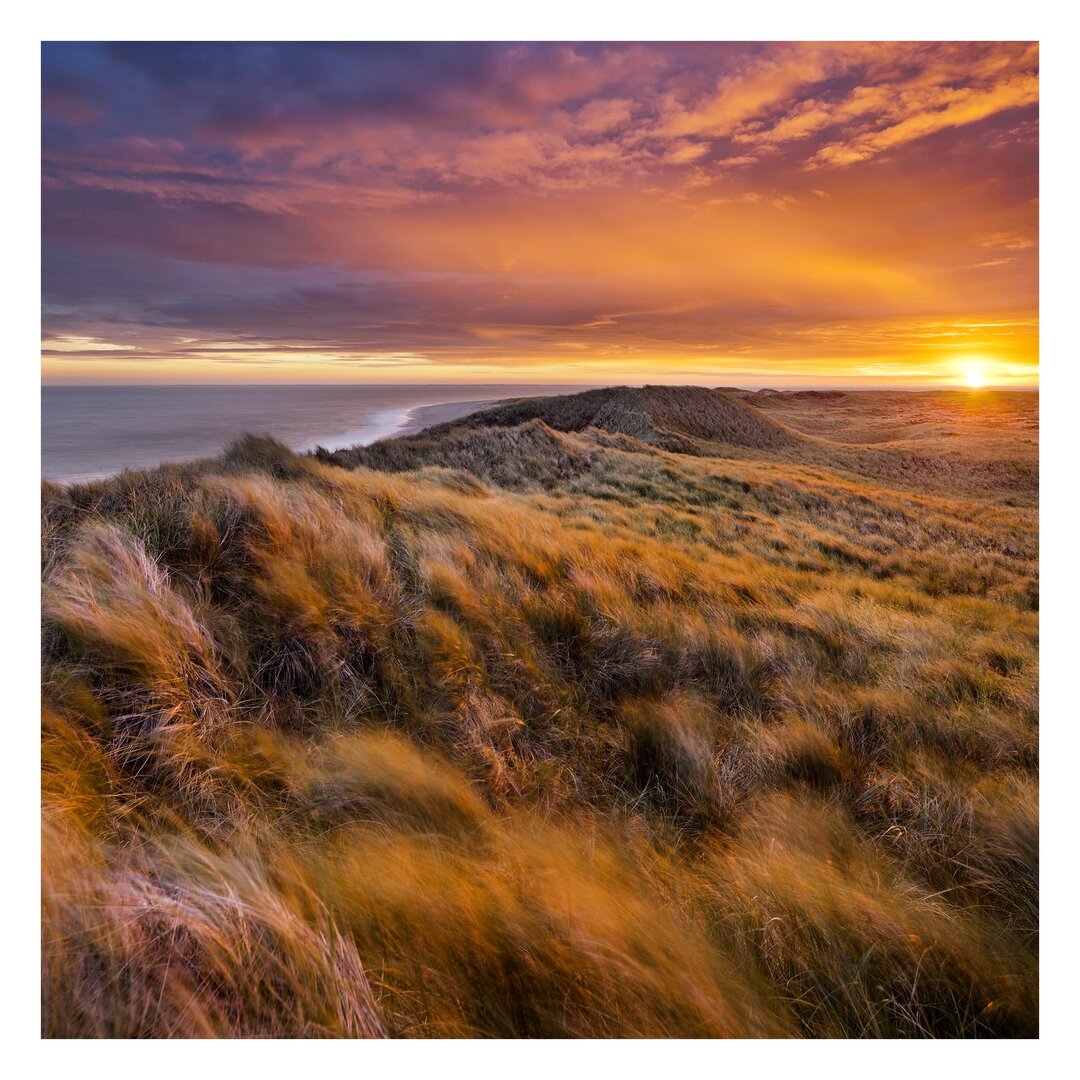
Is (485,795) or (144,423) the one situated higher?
(144,423)

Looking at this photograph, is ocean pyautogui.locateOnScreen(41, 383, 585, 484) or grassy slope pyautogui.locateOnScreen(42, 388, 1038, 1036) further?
ocean pyautogui.locateOnScreen(41, 383, 585, 484)

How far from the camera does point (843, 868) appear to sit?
209 cm

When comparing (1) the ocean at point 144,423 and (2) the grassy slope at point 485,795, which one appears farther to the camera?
(1) the ocean at point 144,423

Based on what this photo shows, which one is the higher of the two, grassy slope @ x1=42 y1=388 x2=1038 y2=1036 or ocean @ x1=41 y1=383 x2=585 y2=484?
ocean @ x1=41 y1=383 x2=585 y2=484

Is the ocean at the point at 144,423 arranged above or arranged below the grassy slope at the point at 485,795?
above

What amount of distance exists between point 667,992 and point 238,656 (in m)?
2.21

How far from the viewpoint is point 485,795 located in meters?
2.30

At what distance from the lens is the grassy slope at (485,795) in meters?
1.60

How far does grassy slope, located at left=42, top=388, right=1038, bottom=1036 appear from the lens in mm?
1597

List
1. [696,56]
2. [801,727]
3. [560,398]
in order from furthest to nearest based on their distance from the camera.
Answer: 1. [560,398]
2. [696,56]
3. [801,727]

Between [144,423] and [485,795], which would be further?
[144,423]
